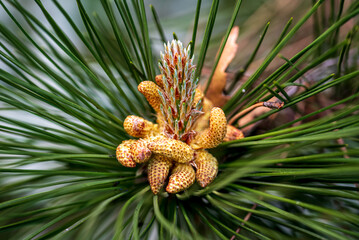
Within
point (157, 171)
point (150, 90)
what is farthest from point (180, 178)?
point (150, 90)

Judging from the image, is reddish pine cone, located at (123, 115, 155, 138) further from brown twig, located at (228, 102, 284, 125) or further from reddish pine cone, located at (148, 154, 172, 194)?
brown twig, located at (228, 102, 284, 125)

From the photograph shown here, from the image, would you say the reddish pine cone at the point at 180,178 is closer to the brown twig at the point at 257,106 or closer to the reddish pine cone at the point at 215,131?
the reddish pine cone at the point at 215,131

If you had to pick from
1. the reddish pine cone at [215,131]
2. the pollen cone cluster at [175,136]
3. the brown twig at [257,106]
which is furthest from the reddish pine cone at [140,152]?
the brown twig at [257,106]

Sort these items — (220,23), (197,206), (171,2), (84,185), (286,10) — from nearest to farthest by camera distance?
(84,185)
(197,206)
(286,10)
(220,23)
(171,2)

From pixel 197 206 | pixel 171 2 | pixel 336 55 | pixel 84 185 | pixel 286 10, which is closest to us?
pixel 84 185

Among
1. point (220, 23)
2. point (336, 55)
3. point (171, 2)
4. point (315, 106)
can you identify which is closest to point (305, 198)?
point (315, 106)

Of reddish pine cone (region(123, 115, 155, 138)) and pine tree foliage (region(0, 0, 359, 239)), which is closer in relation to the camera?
pine tree foliage (region(0, 0, 359, 239))

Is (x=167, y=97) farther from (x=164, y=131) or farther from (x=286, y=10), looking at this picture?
(x=286, y=10)

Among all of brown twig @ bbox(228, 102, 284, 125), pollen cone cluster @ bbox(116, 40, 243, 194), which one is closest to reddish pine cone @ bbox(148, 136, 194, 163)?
pollen cone cluster @ bbox(116, 40, 243, 194)
